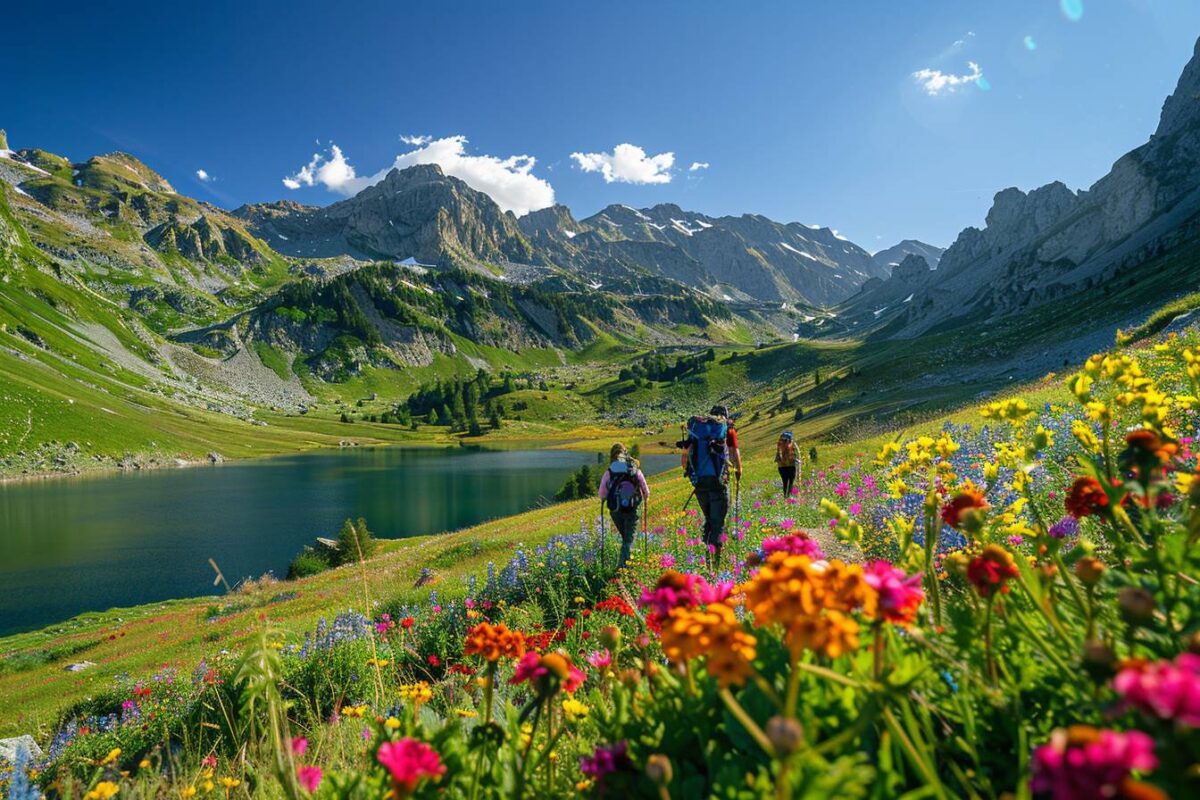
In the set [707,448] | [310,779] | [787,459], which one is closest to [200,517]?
[787,459]

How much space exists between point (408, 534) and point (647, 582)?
5328cm

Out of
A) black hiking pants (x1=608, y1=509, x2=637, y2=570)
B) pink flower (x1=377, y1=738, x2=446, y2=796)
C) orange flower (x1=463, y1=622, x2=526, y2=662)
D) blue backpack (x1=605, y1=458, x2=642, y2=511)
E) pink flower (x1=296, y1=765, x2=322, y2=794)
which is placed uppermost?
pink flower (x1=377, y1=738, x2=446, y2=796)

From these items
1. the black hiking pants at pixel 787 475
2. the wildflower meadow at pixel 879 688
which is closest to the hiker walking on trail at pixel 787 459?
the black hiking pants at pixel 787 475

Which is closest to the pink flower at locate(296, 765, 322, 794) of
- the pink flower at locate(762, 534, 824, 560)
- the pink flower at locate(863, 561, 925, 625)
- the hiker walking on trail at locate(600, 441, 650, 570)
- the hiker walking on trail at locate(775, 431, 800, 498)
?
the pink flower at locate(762, 534, 824, 560)

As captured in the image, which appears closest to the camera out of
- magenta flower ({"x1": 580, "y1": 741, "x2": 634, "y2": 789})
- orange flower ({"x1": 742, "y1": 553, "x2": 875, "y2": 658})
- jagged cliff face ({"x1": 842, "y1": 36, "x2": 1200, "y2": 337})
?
orange flower ({"x1": 742, "y1": 553, "x2": 875, "y2": 658})

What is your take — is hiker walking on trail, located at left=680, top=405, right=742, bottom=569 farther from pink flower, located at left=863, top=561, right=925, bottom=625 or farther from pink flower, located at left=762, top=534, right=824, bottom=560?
pink flower, located at left=863, top=561, right=925, bottom=625

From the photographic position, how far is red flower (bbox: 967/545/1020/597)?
1981 millimetres

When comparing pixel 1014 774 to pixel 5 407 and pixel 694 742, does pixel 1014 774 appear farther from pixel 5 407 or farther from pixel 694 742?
pixel 5 407

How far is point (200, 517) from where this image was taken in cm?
6191

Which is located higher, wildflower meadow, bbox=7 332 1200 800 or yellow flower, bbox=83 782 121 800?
wildflower meadow, bbox=7 332 1200 800

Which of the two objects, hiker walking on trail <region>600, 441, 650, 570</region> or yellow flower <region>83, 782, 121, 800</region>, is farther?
hiker walking on trail <region>600, 441, 650, 570</region>

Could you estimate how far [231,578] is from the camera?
40.8 metres

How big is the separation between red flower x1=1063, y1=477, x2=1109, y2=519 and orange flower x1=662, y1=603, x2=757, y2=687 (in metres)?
2.07

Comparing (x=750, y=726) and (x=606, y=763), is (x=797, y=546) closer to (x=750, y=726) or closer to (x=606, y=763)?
(x=606, y=763)
